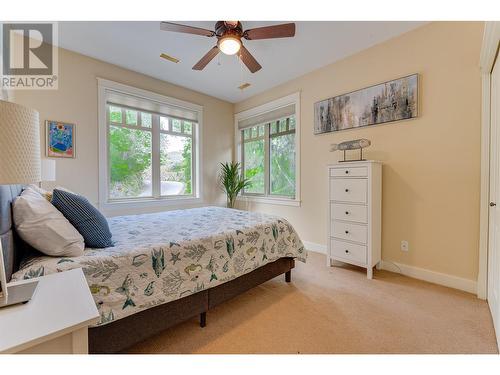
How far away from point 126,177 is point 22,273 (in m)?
2.47

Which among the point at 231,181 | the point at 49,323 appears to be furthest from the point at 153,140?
the point at 49,323

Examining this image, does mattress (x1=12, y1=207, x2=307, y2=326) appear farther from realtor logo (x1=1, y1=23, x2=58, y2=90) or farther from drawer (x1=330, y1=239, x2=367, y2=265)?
realtor logo (x1=1, y1=23, x2=58, y2=90)

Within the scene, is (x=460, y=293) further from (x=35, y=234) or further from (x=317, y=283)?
(x=35, y=234)

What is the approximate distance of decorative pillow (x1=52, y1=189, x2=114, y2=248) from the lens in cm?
135

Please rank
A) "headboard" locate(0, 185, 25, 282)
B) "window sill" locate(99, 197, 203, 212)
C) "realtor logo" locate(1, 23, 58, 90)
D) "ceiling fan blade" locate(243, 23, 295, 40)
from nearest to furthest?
"headboard" locate(0, 185, 25, 282) → "ceiling fan blade" locate(243, 23, 295, 40) → "realtor logo" locate(1, 23, 58, 90) → "window sill" locate(99, 197, 203, 212)

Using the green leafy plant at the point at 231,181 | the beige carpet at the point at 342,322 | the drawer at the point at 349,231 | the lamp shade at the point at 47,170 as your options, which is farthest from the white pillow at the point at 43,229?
the green leafy plant at the point at 231,181

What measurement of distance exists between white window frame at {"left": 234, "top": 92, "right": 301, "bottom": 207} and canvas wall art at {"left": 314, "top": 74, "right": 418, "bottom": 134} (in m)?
0.37

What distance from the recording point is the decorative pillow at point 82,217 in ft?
4.44

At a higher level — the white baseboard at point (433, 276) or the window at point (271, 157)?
the window at point (271, 157)

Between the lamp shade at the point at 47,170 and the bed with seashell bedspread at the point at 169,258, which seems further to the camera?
the lamp shade at the point at 47,170

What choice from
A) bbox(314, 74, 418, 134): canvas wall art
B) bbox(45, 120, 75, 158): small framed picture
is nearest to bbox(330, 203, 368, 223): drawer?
bbox(314, 74, 418, 134): canvas wall art

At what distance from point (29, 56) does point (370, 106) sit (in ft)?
13.1

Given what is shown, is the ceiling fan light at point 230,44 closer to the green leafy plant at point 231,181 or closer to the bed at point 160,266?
the bed at point 160,266

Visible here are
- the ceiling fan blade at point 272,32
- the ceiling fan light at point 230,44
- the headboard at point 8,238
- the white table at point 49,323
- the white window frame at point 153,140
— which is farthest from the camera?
the white window frame at point 153,140
